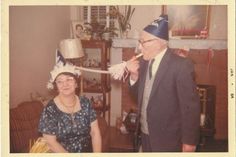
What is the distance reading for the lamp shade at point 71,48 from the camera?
103cm

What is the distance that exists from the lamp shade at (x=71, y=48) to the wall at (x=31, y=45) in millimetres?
24

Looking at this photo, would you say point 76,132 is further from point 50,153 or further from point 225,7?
point 225,7

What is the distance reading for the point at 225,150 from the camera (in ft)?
3.51

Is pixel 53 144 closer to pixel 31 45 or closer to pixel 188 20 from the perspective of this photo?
pixel 31 45

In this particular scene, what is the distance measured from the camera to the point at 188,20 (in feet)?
3.54

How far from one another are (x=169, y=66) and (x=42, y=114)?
0.47m

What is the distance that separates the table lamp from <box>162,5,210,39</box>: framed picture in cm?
32

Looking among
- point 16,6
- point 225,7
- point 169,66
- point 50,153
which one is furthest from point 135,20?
point 50,153

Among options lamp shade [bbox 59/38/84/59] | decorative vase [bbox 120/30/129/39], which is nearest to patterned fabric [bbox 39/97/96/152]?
lamp shade [bbox 59/38/84/59]

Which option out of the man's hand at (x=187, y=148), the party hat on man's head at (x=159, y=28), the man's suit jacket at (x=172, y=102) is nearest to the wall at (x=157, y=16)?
the party hat on man's head at (x=159, y=28)

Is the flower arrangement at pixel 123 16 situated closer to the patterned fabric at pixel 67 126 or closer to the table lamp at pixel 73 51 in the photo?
the table lamp at pixel 73 51

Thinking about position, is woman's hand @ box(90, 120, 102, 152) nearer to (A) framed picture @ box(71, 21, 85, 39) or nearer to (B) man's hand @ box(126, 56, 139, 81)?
(B) man's hand @ box(126, 56, 139, 81)

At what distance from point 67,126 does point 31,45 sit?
12.4 inches

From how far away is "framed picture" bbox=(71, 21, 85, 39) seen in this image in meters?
1.05
